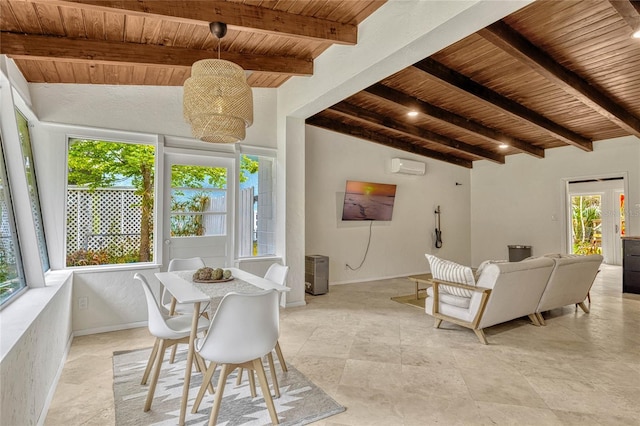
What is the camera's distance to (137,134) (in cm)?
402

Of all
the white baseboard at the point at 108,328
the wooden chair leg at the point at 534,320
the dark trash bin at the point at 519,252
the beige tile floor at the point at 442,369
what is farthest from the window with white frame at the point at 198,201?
the dark trash bin at the point at 519,252

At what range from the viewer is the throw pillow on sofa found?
356 centimetres

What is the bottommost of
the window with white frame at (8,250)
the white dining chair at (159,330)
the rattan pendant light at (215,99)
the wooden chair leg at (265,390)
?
the wooden chair leg at (265,390)

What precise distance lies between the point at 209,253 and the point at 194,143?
1469 millimetres

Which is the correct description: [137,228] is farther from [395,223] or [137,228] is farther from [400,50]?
[395,223]

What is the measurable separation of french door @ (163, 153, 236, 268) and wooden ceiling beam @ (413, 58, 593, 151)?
2826 millimetres

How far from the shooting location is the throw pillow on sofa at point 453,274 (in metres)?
3.56

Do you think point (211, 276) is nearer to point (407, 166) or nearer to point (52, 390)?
point (52, 390)

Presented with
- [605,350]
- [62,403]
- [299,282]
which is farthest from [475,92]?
[62,403]

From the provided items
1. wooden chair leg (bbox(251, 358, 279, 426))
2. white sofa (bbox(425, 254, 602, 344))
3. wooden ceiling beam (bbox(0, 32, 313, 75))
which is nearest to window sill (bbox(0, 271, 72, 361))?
wooden chair leg (bbox(251, 358, 279, 426))

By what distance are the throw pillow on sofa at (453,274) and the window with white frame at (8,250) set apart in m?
3.75

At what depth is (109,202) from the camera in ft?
12.9

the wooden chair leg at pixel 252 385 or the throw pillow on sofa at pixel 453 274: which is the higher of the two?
the throw pillow on sofa at pixel 453 274

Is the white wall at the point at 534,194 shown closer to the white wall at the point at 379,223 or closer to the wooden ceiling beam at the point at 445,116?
the white wall at the point at 379,223
